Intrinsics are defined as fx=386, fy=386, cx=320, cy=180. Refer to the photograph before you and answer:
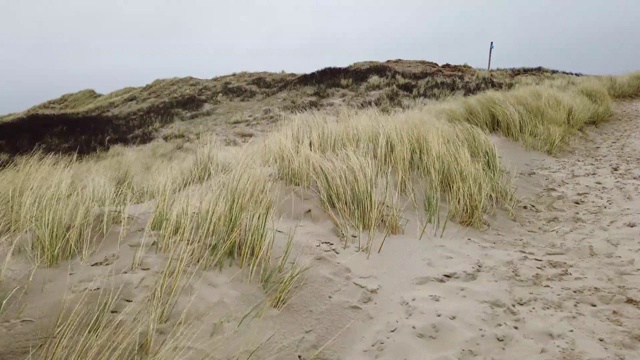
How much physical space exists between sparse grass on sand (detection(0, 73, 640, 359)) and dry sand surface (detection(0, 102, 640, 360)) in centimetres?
10

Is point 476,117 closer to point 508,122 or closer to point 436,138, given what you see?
point 508,122

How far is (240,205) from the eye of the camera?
2480mm

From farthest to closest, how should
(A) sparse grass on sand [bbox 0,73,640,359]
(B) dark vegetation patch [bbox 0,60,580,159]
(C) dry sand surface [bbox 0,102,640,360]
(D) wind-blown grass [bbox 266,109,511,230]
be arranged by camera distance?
(B) dark vegetation patch [bbox 0,60,580,159]
(D) wind-blown grass [bbox 266,109,511,230]
(C) dry sand surface [bbox 0,102,640,360]
(A) sparse grass on sand [bbox 0,73,640,359]

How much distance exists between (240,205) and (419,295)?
3.98 feet

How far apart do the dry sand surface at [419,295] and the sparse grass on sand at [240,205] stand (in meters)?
0.10

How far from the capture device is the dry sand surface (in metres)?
1.70

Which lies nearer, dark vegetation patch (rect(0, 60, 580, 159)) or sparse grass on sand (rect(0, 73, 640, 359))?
sparse grass on sand (rect(0, 73, 640, 359))

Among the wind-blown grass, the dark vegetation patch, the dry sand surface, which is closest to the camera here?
the dry sand surface

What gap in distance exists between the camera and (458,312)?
1.96 metres

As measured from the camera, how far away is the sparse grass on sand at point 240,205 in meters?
1.57

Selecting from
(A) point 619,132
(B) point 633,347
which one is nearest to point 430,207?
(B) point 633,347

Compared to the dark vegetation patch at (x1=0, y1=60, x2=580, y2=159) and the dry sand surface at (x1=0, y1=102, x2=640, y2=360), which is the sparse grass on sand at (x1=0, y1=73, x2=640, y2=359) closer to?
the dry sand surface at (x1=0, y1=102, x2=640, y2=360)

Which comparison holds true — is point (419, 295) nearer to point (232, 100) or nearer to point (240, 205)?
point (240, 205)

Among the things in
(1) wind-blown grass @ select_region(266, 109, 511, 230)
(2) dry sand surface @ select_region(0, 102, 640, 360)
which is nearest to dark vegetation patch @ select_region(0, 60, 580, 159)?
(1) wind-blown grass @ select_region(266, 109, 511, 230)
